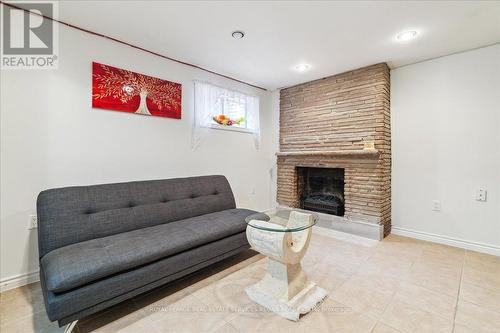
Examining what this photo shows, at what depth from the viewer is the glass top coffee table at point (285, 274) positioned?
1.54 m

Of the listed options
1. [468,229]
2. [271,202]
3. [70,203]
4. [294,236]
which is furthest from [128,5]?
[468,229]

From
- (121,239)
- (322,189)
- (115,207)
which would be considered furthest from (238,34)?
(322,189)

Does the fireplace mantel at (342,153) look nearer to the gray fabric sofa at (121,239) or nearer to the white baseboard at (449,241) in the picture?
the white baseboard at (449,241)

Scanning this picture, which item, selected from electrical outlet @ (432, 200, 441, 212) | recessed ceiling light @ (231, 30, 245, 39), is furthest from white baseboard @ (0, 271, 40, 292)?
electrical outlet @ (432, 200, 441, 212)

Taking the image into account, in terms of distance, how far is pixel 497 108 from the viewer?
2.40 metres

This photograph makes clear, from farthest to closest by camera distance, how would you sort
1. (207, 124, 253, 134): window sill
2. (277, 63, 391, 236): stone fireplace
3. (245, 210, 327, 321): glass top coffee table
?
(207, 124, 253, 134): window sill
(277, 63, 391, 236): stone fireplace
(245, 210, 327, 321): glass top coffee table

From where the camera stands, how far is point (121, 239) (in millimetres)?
1719

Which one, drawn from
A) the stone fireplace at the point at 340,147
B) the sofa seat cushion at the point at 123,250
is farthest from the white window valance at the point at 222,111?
the sofa seat cushion at the point at 123,250

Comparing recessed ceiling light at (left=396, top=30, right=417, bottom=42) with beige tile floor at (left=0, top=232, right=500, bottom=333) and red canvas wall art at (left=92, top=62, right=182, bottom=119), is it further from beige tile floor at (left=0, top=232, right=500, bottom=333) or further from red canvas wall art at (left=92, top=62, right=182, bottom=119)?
red canvas wall art at (left=92, top=62, right=182, bottom=119)

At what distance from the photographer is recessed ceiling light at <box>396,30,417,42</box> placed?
219 cm

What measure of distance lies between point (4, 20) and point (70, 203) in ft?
5.11

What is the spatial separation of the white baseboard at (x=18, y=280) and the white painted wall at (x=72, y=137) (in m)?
0.03

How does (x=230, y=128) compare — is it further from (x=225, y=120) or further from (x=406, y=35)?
(x=406, y=35)

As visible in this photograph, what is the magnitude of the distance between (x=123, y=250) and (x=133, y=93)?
1678mm
